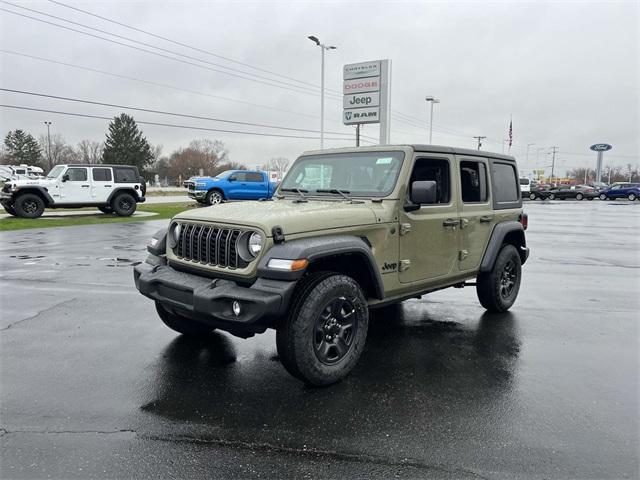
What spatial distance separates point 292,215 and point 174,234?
1280 millimetres

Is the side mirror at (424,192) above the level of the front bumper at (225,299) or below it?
above

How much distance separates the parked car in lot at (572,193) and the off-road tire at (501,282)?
4630 cm

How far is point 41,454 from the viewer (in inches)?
109

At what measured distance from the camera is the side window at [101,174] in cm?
1871

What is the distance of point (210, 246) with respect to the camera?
3814mm

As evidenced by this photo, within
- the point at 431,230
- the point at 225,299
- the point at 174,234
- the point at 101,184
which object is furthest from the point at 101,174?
the point at 225,299

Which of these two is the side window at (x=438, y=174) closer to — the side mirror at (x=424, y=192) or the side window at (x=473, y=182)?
the side window at (x=473, y=182)

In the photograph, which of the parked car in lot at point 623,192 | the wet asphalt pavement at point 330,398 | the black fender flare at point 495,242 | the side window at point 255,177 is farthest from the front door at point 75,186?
the parked car in lot at point 623,192

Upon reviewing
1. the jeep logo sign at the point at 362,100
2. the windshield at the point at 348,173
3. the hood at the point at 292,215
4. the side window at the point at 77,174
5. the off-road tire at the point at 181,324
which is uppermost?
the jeep logo sign at the point at 362,100

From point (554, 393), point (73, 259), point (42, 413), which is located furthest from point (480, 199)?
point (73, 259)

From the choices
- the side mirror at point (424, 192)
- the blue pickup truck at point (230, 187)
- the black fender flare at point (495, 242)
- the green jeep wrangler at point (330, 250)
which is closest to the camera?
the green jeep wrangler at point (330, 250)

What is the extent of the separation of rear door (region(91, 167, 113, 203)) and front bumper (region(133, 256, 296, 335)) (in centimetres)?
1674

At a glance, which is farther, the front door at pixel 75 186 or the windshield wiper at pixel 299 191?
the front door at pixel 75 186

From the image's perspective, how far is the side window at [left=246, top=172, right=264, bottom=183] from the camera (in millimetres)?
25000
